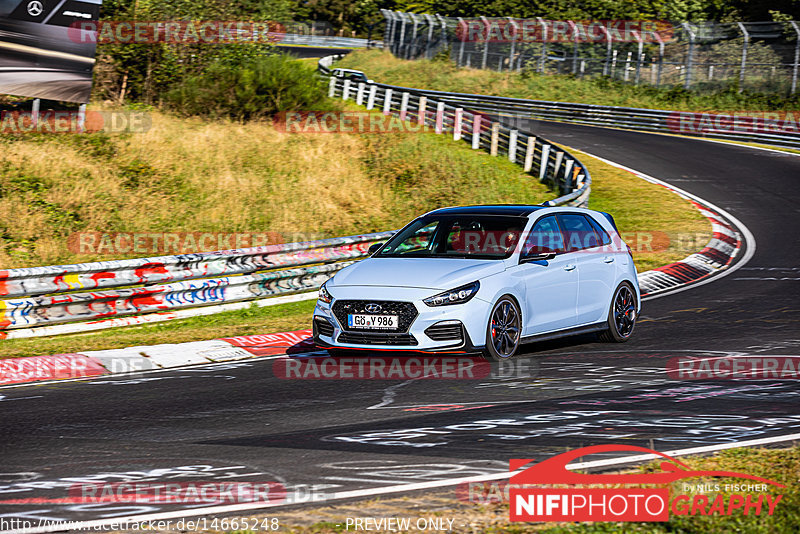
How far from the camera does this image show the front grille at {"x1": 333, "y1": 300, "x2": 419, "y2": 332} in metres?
9.48

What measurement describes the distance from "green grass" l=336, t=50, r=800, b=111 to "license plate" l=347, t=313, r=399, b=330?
37690 mm

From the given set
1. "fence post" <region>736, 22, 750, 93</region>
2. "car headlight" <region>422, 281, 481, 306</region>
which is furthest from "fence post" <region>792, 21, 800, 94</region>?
"car headlight" <region>422, 281, 481, 306</region>

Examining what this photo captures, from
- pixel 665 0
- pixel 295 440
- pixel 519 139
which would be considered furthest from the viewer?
pixel 665 0

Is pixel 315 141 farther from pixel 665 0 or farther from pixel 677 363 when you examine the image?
pixel 665 0

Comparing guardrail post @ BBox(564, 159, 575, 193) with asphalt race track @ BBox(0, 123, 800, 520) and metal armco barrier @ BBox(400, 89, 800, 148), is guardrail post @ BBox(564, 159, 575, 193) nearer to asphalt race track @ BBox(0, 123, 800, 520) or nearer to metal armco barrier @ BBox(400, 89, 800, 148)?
metal armco barrier @ BBox(400, 89, 800, 148)

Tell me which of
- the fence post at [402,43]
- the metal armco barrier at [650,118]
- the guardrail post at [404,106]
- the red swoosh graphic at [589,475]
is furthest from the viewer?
the fence post at [402,43]

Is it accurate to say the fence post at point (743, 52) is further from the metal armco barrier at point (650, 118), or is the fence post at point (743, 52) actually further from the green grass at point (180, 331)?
the green grass at point (180, 331)

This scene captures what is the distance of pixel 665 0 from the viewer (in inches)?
2763

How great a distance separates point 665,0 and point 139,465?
231ft

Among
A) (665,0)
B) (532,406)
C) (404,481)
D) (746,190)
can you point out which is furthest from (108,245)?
(665,0)

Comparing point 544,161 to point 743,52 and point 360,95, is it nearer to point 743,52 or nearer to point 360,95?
point 360,95

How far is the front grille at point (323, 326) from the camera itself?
9.92m

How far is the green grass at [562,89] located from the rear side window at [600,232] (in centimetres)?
3418

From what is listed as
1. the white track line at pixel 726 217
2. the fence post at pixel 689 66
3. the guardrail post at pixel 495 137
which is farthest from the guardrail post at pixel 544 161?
the fence post at pixel 689 66
